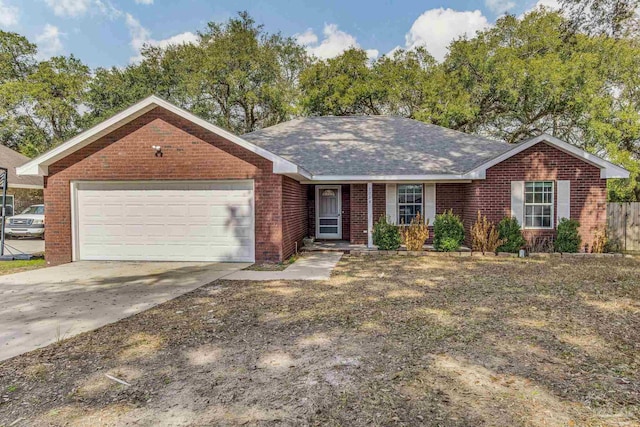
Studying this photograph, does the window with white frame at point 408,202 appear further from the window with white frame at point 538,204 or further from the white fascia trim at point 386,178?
the window with white frame at point 538,204

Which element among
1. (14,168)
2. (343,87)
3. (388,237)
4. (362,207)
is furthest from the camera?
(343,87)

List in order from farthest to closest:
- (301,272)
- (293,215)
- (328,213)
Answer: (328,213) → (293,215) → (301,272)

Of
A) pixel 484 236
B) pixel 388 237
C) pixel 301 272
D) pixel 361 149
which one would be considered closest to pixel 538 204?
pixel 484 236

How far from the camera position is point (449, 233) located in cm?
1177

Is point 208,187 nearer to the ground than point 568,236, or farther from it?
farther from it

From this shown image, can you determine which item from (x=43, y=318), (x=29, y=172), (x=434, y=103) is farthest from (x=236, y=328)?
(x=434, y=103)

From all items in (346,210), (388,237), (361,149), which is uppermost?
(361,149)

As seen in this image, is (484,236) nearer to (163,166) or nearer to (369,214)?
(369,214)

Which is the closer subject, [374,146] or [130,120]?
[130,120]

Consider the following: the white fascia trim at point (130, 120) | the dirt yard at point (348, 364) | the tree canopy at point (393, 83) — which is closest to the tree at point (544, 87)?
Result: the tree canopy at point (393, 83)

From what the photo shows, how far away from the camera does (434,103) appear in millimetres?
22266

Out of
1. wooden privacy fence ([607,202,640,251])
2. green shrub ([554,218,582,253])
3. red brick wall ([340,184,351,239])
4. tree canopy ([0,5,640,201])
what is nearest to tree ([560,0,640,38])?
tree canopy ([0,5,640,201])

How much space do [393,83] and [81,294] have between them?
20.8 m

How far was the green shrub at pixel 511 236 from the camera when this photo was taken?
11398 mm
